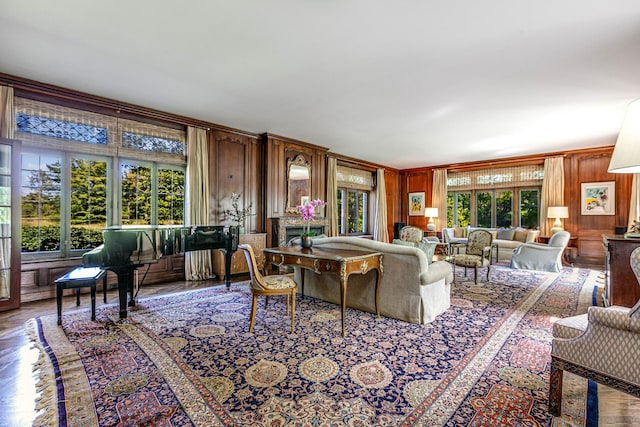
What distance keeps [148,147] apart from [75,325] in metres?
2.90

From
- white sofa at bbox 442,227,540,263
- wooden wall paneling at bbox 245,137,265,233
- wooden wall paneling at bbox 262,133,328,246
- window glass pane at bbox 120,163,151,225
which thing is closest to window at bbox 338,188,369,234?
wooden wall paneling at bbox 262,133,328,246

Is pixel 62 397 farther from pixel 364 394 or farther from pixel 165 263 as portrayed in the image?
pixel 165 263

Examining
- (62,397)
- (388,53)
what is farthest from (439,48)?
(62,397)

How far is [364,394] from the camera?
6.01 feet

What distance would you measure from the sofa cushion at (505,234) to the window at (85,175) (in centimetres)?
775

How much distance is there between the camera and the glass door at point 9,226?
3.43m

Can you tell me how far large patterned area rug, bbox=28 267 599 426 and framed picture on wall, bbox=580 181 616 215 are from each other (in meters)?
5.08

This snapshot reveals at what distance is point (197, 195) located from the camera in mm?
5203

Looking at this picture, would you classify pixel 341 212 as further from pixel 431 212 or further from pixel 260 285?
pixel 260 285

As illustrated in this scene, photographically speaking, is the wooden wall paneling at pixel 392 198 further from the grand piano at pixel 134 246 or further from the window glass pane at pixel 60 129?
the window glass pane at pixel 60 129

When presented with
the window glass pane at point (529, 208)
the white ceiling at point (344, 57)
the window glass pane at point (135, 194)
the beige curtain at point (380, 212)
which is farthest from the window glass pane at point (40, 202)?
the window glass pane at point (529, 208)

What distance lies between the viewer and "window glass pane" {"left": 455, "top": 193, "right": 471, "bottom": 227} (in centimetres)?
→ 923

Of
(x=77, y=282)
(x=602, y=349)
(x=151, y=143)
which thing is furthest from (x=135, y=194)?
(x=602, y=349)

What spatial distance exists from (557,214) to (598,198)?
1071mm
